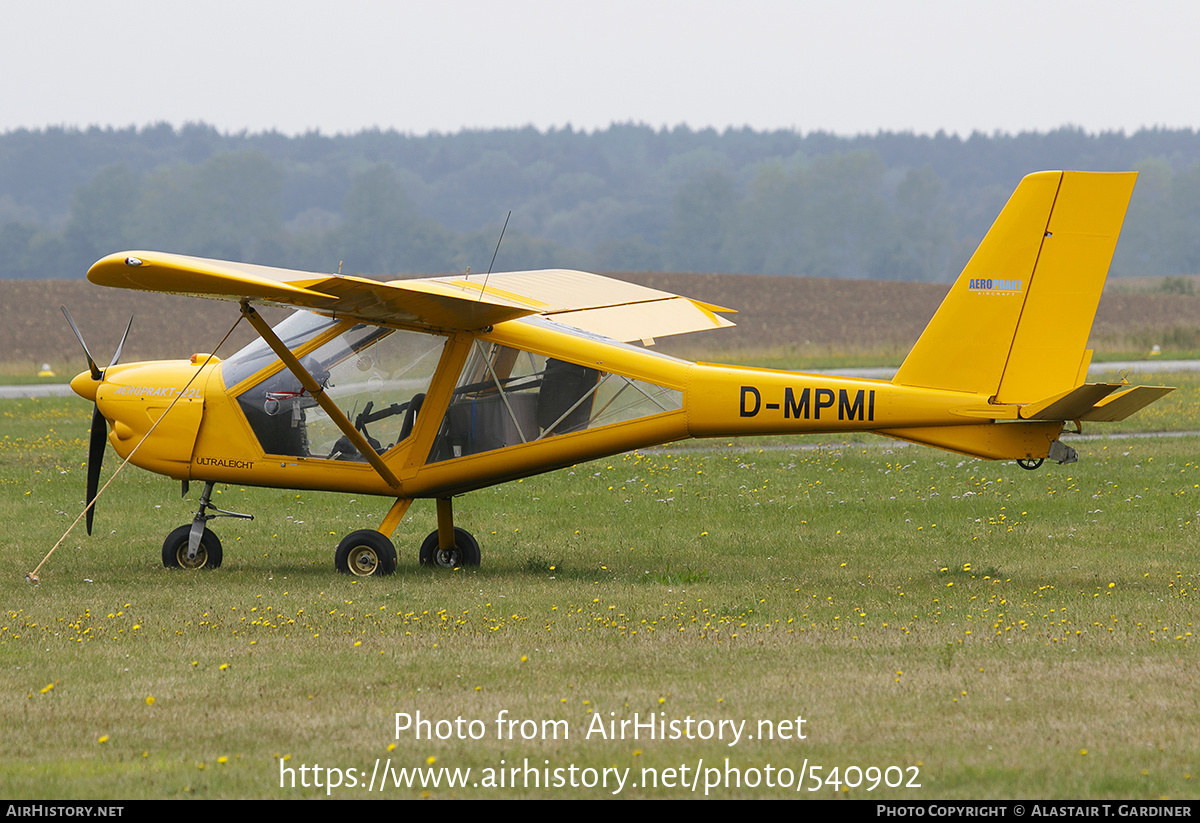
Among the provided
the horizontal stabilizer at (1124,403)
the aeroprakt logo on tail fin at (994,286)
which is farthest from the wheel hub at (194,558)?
the horizontal stabilizer at (1124,403)

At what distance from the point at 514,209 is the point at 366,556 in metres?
141

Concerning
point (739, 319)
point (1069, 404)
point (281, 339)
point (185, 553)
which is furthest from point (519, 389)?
point (739, 319)

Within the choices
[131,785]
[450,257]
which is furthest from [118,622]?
[450,257]

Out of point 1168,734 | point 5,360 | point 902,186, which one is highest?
point 902,186

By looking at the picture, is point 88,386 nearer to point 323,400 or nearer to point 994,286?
point 323,400

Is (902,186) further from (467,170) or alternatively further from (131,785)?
(131,785)

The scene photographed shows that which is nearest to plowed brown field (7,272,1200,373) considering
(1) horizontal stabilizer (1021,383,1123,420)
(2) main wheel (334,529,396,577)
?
(2) main wheel (334,529,396,577)

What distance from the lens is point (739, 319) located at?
61.5 meters

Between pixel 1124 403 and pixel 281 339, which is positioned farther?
pixel 281 339

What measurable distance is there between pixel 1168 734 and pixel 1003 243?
5.12m

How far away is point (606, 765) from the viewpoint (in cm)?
553

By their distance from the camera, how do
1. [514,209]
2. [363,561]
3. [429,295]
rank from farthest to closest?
1. [514,209]
2. [363,561]
3. [429,295]

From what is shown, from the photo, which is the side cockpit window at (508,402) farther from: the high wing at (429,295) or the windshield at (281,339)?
the windshield at (281,339)

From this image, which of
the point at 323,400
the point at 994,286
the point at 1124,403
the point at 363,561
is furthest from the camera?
the point at 363,561
